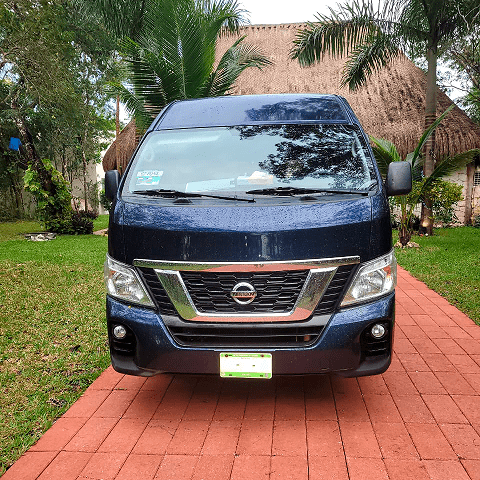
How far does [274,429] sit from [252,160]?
6.10ft

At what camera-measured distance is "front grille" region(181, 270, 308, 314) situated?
9.39 ft

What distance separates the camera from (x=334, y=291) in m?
2.89

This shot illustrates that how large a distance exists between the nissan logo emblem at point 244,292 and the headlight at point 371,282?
54 cm

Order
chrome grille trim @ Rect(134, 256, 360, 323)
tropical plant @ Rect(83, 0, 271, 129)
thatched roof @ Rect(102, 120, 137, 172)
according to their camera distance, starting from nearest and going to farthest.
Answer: chrome grille trim @ Rect(134, 256, 360, 323) → tropical plant @ Rect(83, 0, 271, 129) → thatched roof @ Rect(102, 120, 137, 172)

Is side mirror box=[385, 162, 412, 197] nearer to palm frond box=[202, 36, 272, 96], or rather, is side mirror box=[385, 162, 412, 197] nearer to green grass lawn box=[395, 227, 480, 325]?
green grass lawn box=[395, 227, 480, 325]

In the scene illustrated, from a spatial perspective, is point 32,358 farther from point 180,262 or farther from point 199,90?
point 199,90

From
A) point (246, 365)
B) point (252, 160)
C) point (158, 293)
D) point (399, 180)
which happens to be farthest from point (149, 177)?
point (399, 180)

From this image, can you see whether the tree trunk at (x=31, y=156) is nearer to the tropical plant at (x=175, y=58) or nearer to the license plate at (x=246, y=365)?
the tropical plant at (x=175, y=58)

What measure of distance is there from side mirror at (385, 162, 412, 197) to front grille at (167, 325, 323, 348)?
1290mm

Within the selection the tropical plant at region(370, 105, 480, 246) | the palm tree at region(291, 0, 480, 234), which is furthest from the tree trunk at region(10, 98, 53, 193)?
the tropical plant at region(370, 105, 480, 246)

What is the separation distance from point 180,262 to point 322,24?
10.9 meters

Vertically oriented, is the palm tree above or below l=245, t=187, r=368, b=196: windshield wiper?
above

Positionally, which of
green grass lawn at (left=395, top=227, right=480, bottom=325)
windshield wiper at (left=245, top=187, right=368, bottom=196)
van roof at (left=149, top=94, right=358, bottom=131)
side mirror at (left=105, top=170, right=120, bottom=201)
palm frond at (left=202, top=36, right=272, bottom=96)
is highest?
palm frond at (left=202, top=36, right=272, bottom=96)

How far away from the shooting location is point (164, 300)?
9.74 ft
